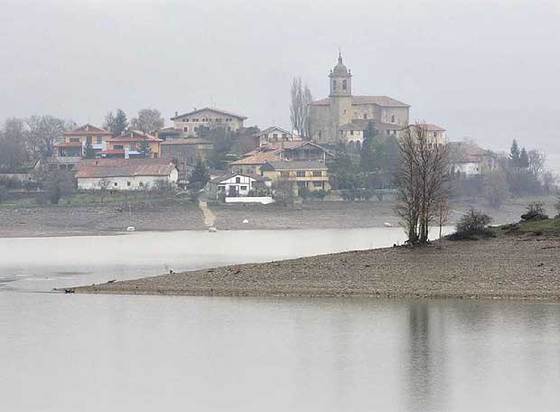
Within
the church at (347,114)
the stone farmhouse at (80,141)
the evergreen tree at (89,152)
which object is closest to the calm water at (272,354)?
the evergreen tree at (89,152)

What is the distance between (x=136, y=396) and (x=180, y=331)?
7353mm

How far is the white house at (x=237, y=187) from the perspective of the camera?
10781cm

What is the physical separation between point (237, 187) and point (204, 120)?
124 feet

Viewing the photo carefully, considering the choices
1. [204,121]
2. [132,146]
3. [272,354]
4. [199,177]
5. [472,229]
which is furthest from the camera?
[204,121]

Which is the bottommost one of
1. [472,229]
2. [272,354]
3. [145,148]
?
[272,354]

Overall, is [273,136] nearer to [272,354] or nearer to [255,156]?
[255,156]

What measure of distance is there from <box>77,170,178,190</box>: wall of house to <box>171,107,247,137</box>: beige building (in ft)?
105

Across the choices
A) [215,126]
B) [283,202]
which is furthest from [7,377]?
[215,126]

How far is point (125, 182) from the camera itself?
113 metres

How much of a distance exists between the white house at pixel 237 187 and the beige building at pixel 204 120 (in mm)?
34349

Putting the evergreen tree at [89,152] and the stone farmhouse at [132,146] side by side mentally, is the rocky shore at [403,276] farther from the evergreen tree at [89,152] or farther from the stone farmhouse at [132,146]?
the evergreen tree at [89,152]

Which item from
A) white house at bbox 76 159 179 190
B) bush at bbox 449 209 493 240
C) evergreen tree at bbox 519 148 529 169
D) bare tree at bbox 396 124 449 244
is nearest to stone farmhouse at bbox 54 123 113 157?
white house at bbox 76 159 179 190

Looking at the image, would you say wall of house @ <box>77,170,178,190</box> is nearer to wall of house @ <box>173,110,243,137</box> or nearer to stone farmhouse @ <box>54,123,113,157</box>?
stone farmhouse @ <box>54,123,113,157</box>

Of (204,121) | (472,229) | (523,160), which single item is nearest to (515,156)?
(523,160)
